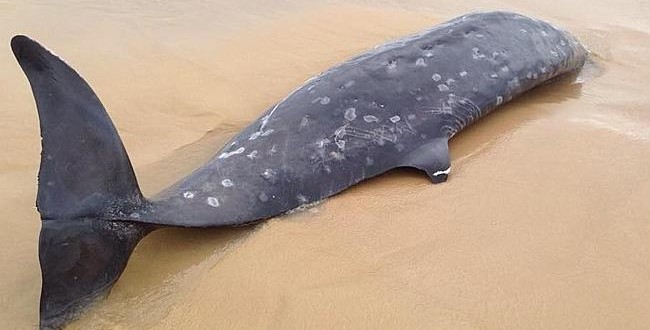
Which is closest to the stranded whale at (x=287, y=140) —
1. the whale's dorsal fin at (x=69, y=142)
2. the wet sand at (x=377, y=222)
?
the whale's dorsal fin at (x=69, y=142)

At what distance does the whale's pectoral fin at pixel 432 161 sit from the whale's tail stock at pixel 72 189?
1.40 meters

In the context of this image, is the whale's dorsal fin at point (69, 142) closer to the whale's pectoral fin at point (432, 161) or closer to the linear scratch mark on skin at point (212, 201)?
the linear scratch mark on skin at point (212, 201)

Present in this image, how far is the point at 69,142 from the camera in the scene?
251cm

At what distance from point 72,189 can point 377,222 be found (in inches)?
50.2

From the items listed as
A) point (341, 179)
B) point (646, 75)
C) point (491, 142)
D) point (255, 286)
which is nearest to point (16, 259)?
point (255, 286)

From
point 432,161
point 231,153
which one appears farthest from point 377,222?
point 231,153

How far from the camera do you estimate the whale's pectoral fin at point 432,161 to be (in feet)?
11.2

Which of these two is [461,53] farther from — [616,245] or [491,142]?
[616,245]

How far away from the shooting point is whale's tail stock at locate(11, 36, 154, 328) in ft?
8.01

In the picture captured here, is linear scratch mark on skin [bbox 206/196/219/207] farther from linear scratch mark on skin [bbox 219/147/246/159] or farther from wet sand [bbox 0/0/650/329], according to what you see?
linear scratch mark on skin [bbox 219/147/246/159]

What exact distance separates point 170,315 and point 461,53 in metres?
2.24

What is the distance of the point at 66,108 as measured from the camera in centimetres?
251

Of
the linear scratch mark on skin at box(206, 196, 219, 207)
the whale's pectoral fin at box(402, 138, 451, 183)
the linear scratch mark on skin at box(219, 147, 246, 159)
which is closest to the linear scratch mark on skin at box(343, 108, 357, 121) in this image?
the whale's pectoral fin at box(402, 138, 451, 183)

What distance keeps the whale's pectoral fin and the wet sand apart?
6 centimetres
